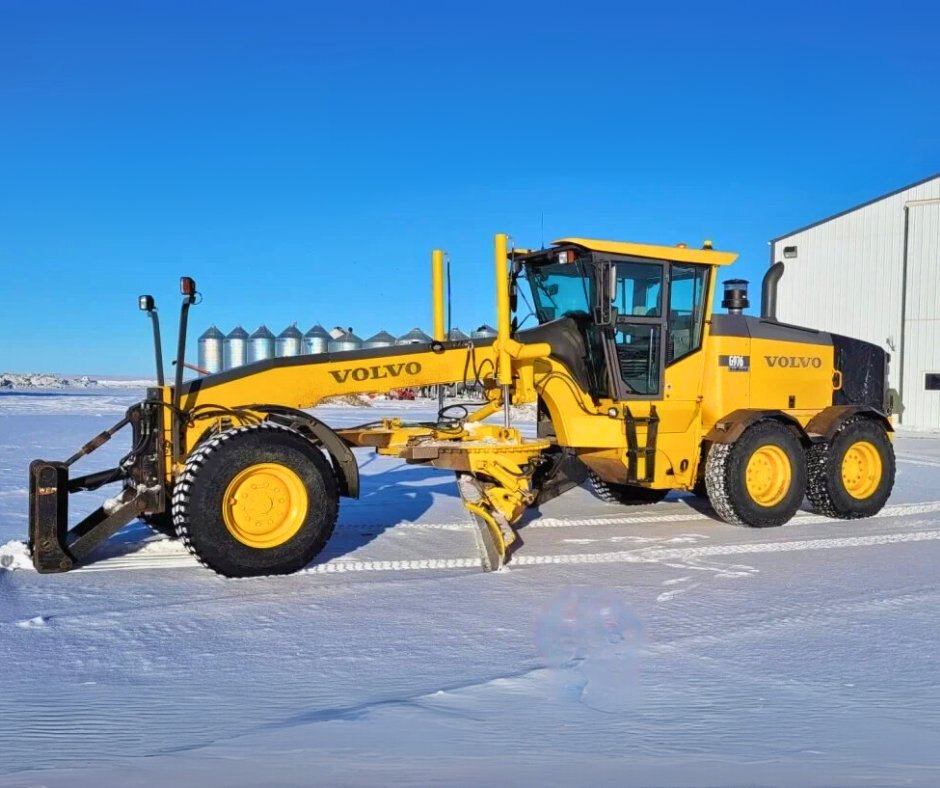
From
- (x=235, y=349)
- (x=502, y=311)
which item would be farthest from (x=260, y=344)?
(x=502, y=311)

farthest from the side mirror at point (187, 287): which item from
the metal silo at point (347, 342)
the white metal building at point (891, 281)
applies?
the metal silo at point (347, 342)

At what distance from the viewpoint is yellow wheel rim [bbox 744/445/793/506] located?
808 cm

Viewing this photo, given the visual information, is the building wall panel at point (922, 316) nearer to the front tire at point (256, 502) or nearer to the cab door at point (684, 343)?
the cab door at point (684, 343)

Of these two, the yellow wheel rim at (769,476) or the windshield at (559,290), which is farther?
the yellow wheel rim at (769,476)

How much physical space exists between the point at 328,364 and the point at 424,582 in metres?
1.87

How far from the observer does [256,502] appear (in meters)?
5.71

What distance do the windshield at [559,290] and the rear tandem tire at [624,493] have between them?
7.55ft

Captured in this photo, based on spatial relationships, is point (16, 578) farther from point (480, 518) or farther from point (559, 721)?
point (559, 721)

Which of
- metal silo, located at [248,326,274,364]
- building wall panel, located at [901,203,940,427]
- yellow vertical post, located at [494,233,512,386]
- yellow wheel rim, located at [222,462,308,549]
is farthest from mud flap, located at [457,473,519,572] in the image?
metal silo, located at [248,326,274,364]

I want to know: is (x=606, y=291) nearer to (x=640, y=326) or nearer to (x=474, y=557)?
(x=640, y=326)

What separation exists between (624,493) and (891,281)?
54.9ft

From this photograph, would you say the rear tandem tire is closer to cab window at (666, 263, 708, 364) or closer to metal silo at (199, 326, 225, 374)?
cab window at (666, 263, 708, 364)

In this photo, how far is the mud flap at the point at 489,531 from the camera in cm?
616

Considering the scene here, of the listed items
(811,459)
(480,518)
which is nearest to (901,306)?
(811,459)
